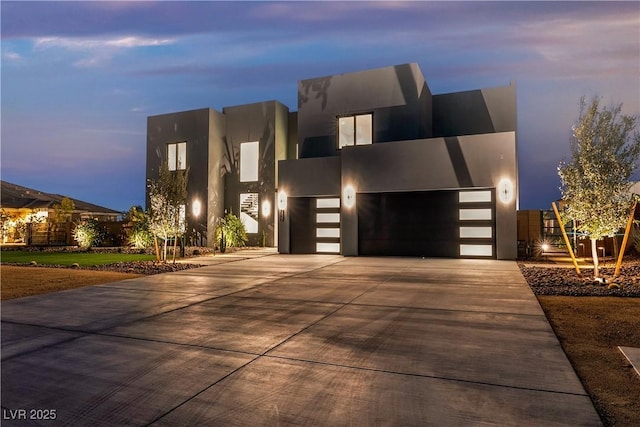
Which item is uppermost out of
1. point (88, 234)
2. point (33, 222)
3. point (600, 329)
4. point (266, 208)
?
point (266, 208)

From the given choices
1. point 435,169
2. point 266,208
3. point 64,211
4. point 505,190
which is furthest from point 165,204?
point 64,211

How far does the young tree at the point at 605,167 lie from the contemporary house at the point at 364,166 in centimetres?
326

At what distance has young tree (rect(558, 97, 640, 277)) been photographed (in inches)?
314

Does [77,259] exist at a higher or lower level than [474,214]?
lower

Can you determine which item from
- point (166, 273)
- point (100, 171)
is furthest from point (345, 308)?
point (100, 171)

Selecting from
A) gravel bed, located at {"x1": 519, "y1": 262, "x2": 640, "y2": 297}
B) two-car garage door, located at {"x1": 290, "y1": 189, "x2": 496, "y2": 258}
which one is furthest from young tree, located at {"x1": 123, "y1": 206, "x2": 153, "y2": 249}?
gravel bed, located at {"x1": 519, "y1": 262, "x2": 640, "y2": 297}

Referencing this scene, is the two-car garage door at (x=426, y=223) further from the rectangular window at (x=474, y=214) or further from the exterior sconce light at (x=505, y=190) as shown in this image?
the exterior sconce light at (x=505, y=190)

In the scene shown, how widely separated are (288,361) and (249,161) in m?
16.3

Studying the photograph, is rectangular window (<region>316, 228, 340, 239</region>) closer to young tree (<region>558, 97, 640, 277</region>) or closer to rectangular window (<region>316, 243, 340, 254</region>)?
rectangular window (<region>316, 243, 340, 254</region>)

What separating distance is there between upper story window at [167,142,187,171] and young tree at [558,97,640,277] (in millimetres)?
16609

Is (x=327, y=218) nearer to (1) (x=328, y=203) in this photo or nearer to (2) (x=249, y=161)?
(1) (x=328, y=203)

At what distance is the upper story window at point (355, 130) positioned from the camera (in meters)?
14.9

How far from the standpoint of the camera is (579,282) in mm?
7336

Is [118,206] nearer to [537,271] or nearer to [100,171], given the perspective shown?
[100,171]
